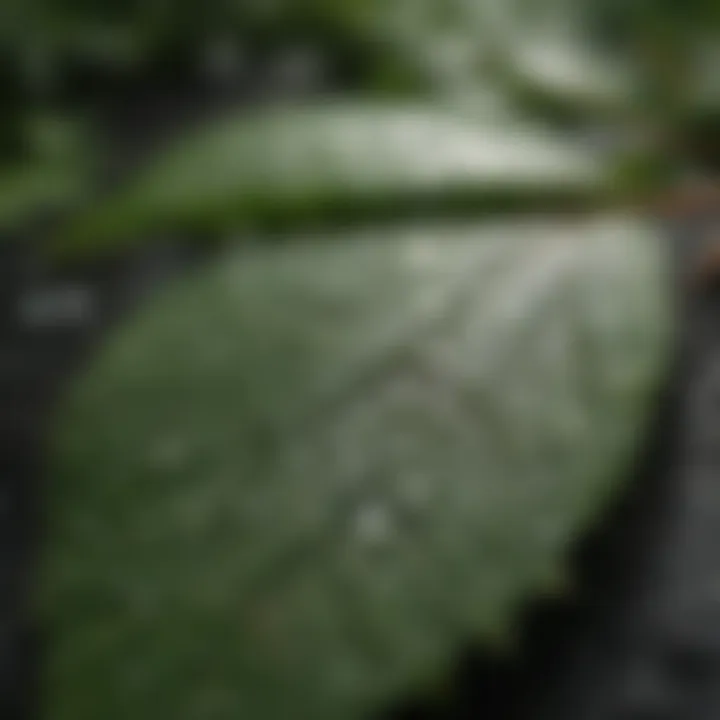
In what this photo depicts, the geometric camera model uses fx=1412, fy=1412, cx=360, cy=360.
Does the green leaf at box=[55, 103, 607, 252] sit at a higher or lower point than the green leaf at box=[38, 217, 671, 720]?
higher

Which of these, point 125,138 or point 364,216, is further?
point 125,138

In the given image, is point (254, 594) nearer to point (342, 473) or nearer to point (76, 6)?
point (342, 473)

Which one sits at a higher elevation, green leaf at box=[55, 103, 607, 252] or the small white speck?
green leaf at box=[55, 103, 607, 252]

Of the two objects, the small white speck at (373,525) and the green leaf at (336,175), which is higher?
the green leaf at (336,175)

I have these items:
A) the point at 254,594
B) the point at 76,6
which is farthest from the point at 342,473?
the point at 76,6
